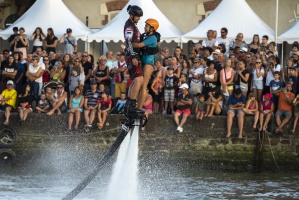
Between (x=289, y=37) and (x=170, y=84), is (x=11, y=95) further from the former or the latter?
(x=289, y=37)

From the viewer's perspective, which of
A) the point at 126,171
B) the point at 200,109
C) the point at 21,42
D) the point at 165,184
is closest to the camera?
the point at 126,171

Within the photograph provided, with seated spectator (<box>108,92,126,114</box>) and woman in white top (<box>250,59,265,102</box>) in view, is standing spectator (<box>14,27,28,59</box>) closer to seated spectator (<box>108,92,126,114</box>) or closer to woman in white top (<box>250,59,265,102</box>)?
seated spectator (<box>108,92,126,114</box>)

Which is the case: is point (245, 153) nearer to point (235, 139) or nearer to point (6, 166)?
point (235, 139)

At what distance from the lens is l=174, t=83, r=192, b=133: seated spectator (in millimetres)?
29234

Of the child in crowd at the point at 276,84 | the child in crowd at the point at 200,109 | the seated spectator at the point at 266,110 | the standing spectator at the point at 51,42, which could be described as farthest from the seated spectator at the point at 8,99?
the child in crowd at the point at 276,84

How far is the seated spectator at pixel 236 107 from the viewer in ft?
95.3

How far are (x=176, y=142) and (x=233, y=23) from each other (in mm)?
5385

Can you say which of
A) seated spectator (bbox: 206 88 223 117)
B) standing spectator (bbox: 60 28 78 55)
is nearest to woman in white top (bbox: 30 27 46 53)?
standing spectator (bbox: 60 28 78 55)

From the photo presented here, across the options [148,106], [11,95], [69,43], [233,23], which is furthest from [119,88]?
[233,23]

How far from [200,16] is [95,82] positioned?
12.3 meters

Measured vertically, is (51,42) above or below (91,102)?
above

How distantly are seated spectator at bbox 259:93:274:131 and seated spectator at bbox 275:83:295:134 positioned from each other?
0.21 metres

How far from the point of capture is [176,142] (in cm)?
3053

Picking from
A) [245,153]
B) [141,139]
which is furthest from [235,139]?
[141,139]
